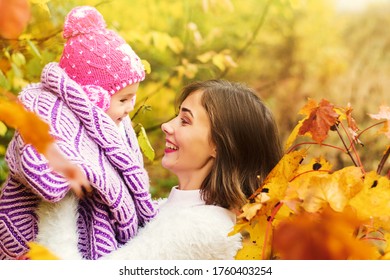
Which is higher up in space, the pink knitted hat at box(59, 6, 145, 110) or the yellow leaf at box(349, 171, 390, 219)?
the pink knitted hat at box(59, 6, 145, 110)

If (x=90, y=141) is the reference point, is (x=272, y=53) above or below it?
below

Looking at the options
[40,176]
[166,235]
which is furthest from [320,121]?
[40,176]

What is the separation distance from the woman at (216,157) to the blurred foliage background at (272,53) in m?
0.60

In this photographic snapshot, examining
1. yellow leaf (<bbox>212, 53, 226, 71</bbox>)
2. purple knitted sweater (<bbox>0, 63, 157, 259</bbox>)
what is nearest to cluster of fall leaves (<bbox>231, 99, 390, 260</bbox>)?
purple knitted sweater (<bbox>0, 63, 157, 259</bbox>)

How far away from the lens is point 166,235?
49.9 inches

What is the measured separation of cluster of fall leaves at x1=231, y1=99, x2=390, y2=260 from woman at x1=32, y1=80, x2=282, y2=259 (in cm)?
5

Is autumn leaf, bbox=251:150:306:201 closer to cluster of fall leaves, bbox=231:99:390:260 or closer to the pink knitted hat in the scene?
cluster of fall leaves, bbox=231:99:390:260

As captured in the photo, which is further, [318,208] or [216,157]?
[216,157]

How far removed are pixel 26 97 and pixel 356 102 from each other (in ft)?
4.50

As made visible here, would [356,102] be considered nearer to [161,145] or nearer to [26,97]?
[161,145]

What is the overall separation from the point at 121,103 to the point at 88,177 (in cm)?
20

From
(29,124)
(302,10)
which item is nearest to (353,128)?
(29,124)

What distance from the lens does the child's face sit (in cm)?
130

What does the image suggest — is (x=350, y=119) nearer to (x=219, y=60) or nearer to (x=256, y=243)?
(x=256, y=243)
